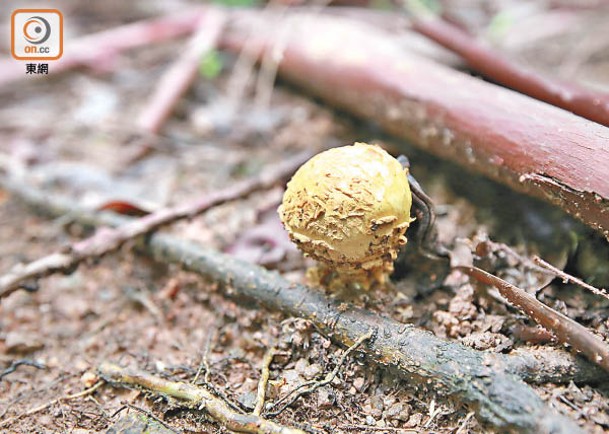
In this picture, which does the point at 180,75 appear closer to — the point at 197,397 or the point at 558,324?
the point at 197,397

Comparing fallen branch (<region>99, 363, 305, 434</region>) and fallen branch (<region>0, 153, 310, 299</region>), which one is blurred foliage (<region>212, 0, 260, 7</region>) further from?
fallen branch (<region>99, 363, 305, 434</region>)

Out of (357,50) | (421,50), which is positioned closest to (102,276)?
(357,50)

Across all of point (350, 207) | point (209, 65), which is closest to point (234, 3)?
point (209, 65)

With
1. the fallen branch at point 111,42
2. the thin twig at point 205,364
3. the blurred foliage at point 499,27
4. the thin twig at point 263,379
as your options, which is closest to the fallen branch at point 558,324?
the thin twig at point 263,379

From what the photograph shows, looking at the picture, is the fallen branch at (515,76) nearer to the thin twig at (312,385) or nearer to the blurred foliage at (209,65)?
the thin twig at (312,385)

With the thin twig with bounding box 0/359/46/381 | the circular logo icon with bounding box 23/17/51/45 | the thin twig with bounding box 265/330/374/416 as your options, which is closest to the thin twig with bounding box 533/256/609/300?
the thin twig with bounding box 265/330/374/416

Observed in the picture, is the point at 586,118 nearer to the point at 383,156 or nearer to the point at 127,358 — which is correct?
the point at 383,156

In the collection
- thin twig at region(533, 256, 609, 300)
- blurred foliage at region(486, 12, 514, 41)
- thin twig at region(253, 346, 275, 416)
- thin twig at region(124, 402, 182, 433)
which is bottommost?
thin twig at region(124, 402, 182, 433)
